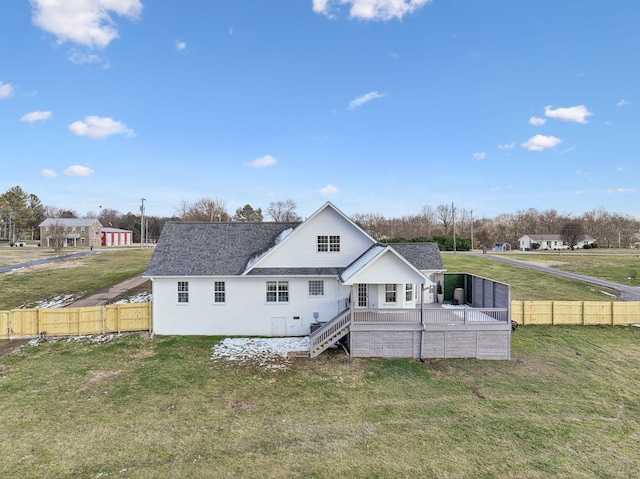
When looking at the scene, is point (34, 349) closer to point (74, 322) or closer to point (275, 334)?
point (74, 322)

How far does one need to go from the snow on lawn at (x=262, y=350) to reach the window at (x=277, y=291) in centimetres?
217

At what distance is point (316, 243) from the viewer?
19.3m

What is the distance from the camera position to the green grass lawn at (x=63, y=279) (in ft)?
88.4

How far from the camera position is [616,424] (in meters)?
10.5

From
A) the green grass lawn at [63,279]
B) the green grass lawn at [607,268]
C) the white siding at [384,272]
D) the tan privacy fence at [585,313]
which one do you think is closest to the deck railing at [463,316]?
the white siding at [384,272]

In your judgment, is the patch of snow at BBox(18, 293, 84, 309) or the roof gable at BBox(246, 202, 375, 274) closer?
the roof gable at BBox(246, 202, 375, 274)

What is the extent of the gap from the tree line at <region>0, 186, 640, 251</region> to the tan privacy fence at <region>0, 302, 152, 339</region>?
207 feet

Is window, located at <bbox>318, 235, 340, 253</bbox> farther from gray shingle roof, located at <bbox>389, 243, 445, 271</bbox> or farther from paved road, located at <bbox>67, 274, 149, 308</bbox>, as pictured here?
paved road, located at <bbox>67, 274, 149, 308</bbox>

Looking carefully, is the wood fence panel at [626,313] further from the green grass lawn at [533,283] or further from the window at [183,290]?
the window at [183,290]

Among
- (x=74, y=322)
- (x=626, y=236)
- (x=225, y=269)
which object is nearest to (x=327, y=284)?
(x=225, y=269)

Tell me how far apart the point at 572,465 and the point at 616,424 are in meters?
3.55

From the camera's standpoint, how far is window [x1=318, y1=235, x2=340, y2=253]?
19.4m

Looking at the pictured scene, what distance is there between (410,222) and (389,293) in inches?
3369

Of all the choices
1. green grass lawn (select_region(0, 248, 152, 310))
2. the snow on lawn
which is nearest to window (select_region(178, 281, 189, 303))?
the snow on lawn
